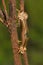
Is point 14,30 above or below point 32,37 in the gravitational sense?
above

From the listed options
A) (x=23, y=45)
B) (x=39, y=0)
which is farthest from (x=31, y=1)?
(x=23, y=45)

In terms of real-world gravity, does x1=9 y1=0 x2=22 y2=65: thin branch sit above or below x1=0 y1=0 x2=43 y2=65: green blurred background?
above

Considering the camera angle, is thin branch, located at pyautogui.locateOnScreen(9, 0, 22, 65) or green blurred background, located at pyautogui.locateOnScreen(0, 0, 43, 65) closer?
thin branch, located at pyautogui.locateOnScreen(9, 0, 22, 65)

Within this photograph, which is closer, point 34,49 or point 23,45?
point 23,45

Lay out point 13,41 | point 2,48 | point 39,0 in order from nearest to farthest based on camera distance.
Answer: point 13,41 → point 39,0 → point 2,48

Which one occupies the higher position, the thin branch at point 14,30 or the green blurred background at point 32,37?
the thin branch at point 14,30

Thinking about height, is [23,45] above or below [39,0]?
above

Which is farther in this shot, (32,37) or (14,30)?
(32,37)

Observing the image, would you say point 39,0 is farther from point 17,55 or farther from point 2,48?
point 17,55
